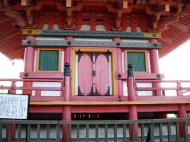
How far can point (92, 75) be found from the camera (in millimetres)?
10305

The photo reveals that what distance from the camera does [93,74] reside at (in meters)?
10.3

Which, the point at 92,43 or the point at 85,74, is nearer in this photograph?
the point at 85,74

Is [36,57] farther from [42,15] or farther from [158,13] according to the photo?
[158,13]

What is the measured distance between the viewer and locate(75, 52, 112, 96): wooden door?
400 inches

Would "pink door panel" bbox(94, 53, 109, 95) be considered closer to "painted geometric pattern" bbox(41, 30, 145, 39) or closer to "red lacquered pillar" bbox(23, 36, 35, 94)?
"painted geometric pattern" bbox(41, 30, 145, 39)

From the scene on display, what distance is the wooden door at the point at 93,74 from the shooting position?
10.1 m

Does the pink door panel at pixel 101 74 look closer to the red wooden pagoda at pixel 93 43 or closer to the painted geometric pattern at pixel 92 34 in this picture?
the red wooden pagoda at pixel 93 43

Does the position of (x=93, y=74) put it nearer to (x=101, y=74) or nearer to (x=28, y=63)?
(x=101, y=74)

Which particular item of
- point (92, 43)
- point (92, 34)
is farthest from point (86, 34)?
point (92, 43)

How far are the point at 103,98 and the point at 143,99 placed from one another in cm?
141

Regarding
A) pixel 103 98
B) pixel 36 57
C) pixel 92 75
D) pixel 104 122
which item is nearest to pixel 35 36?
pixel 36 57

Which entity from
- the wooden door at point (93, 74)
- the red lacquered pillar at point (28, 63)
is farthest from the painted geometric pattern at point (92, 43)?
the wooden door at point (93, 74)

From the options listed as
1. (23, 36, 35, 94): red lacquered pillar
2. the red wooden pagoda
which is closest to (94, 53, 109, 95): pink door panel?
the red wooden pagoda

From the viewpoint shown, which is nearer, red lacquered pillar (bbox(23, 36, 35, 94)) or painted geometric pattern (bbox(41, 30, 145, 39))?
red lacquered pillar (bbox(23, 36, 35, 94))
